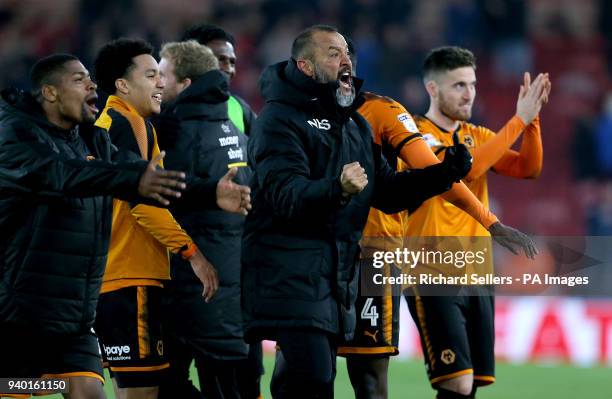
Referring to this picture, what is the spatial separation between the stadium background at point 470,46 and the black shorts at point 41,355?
401 inches

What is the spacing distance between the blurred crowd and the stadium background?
0.7 inches

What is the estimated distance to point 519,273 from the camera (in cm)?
1099

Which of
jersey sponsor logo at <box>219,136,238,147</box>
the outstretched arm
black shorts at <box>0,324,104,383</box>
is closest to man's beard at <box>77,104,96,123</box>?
black shorts at <box>0,324,104,383</box>

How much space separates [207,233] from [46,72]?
160 cm

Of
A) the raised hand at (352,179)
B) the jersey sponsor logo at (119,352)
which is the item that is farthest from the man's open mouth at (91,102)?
the jersey sponsor logo at (119,352)

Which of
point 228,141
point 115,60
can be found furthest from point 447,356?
point 115,60

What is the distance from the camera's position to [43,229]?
543 centimetres

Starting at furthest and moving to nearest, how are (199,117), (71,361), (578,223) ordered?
1. (578,223)
2. (199,117)
3. (71,361)

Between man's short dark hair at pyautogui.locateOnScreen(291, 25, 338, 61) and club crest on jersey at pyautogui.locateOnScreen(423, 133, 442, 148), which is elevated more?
man's short dark hair at pyautogui.locateOnScreen(291, 25, 338, 61)

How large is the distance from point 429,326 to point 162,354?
1.49 m

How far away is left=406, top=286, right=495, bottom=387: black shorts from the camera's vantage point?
698 cm

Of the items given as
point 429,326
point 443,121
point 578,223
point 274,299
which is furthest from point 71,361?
point 578,223

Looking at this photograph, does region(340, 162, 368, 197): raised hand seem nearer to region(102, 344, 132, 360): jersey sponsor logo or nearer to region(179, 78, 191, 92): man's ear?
region(102, 344, 132, 360): jersey sponsor logo

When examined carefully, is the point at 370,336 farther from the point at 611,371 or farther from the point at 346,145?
the point at 611,371
